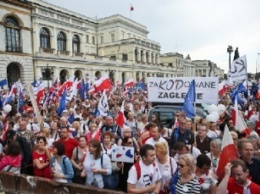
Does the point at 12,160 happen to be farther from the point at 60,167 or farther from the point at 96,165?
the point at 96,165

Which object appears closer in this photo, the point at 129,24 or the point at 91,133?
the point at 91,133

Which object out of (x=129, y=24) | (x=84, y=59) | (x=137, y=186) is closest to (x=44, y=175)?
(x=137, y=186)

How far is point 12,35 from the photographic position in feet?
112

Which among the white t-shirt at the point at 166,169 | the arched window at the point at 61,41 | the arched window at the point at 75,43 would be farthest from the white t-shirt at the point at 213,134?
the arched window at the point at 75,43

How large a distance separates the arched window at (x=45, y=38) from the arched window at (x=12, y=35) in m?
5.98

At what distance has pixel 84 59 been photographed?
44219 millimetres

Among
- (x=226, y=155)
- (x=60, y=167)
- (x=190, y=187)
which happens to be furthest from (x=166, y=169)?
(x=60, y=167)

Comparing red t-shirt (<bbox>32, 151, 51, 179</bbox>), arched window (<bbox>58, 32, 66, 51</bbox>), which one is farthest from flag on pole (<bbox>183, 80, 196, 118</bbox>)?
arched window (<bbox>58, 32, 66, 51</bbox>)

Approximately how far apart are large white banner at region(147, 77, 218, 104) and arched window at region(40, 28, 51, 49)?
3474 centimetres

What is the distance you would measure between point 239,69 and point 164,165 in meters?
7.30

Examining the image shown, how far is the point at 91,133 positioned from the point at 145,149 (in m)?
3.89

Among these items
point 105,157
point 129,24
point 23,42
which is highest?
point 129,24

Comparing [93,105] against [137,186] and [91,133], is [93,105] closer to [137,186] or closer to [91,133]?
[91,133]

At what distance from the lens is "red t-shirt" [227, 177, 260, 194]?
3.33 metres
